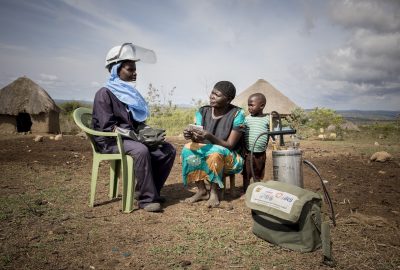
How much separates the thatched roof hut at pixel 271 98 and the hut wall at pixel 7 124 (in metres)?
13.9

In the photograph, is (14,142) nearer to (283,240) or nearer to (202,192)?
(202,192)

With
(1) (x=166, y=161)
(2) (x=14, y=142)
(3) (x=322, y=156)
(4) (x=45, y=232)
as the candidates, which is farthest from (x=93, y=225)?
(2) (x=14, y=142)

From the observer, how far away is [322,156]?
786cm

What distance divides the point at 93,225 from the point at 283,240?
1.95 metres

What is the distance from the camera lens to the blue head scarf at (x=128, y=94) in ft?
12.9

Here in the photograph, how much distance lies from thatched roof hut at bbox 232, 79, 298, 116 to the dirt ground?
54.5 ft

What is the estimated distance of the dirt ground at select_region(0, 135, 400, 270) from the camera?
246cm

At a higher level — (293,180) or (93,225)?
(293,180)

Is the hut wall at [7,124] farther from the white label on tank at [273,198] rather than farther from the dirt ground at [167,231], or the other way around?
the white label on tank at [273,198]

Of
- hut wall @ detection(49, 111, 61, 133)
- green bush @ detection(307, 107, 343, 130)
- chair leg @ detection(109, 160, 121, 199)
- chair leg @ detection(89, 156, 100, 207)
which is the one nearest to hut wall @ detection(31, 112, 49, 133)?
hut wall @ detection(49, 111, 61, 133)

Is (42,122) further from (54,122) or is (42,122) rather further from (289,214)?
(289,214)

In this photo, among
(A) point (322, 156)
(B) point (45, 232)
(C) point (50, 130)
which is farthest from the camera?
(C) point (50, 130)

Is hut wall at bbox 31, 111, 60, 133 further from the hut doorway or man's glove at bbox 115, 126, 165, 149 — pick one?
man's glove at bbox 115, 126, 165, 149

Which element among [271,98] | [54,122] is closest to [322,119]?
[271,98]
